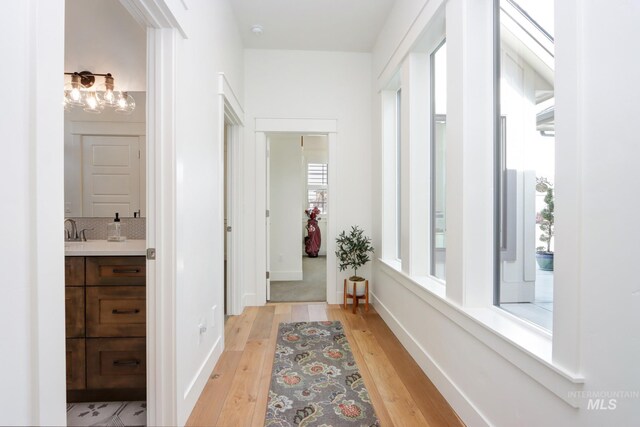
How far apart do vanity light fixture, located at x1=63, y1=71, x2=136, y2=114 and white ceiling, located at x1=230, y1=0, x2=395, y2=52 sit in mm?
1316

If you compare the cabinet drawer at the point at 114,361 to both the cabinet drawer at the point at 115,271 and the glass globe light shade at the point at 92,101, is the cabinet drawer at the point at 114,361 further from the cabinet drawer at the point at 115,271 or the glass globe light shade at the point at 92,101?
the glass globe light shade at the point at 92,101

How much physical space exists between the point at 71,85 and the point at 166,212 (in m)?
1.76

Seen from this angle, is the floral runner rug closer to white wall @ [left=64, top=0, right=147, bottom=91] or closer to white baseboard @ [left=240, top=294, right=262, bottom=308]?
white baseboard @ [left=240, top=294, right=262, bottom=308]

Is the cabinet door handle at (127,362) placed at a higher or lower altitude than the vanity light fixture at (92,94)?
lower

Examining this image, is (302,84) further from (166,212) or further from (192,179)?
(166,212)

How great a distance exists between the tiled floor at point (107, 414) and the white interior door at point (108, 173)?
1.37m

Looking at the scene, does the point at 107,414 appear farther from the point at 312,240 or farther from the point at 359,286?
the point at 312,240

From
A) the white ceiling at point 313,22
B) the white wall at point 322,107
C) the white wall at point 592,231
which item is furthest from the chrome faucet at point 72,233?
the white wall at point 592,231

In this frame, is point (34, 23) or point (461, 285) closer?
point (34, 23)

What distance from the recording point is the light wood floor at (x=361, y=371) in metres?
1.63

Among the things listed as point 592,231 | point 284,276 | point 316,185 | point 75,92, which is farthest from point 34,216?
point 316,185

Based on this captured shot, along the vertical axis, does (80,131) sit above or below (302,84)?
below

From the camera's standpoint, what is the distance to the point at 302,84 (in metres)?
3.51

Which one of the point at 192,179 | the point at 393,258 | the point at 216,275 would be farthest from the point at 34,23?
the point at 393,258
